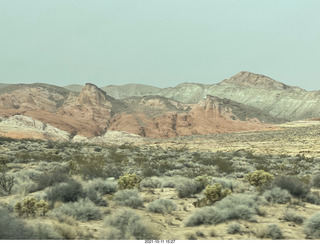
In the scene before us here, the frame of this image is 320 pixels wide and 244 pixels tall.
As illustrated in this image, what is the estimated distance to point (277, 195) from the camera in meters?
11.0

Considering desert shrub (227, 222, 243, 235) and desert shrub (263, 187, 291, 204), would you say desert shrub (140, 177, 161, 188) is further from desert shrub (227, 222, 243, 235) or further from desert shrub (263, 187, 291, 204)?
desert shrub (227, 222, 243, 235)

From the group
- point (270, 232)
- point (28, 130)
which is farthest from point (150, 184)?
point (28, 130)

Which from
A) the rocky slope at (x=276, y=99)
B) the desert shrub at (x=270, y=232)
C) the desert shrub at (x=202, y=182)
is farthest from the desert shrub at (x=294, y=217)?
the rocky slope at (x=276, y=99)

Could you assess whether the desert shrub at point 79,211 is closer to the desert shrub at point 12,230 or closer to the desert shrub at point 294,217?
the desert shrub at point 12,230

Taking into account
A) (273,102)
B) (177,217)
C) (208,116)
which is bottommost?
(177,217)

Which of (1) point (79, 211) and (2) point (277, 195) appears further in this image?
(2) point (277, 195)

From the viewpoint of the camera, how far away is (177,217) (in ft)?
31.0

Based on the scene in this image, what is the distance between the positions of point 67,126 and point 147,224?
3294 inches

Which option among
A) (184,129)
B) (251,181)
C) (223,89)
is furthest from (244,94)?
(251,181)

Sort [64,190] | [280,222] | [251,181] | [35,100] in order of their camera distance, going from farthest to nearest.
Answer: [35,100]
[251,181]
[64,190]
[280,222]

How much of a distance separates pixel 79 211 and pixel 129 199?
2.15 m

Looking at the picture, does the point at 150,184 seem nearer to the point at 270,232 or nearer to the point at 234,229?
the point at 234,229

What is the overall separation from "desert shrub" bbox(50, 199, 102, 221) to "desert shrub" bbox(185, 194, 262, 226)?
261cm
